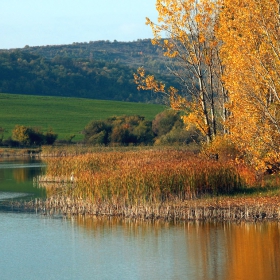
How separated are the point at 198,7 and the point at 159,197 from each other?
37.8ft

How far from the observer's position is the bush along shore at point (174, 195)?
23719 mm

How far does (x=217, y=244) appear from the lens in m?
20.6

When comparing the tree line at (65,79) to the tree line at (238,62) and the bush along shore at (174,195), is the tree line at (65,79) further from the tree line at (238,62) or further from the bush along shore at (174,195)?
the bush along shore at (174,195)

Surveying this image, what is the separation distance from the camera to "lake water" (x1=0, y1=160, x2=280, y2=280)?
57.8ft

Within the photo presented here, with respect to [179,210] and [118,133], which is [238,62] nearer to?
[179,210]

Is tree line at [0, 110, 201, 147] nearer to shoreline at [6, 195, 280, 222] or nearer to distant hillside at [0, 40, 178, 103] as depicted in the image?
shoreline at [6, 195, 280, 222]

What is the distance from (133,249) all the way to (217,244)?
8.14 ft

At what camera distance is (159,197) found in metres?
26.2

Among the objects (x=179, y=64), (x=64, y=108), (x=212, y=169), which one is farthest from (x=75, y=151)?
(x=64, y=108)

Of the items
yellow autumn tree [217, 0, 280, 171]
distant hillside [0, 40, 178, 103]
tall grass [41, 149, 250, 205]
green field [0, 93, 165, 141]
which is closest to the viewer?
yellow autumn tree [217, 0, 280, 171]

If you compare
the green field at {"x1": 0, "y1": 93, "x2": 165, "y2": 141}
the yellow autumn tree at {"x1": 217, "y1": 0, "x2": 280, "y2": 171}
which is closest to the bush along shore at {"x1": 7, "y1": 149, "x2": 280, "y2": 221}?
the yellow autumn tree at {"x1": 217, "y1": 0, "x2": 280, "y2": 171}

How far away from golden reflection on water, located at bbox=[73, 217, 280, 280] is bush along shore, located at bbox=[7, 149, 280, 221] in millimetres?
679

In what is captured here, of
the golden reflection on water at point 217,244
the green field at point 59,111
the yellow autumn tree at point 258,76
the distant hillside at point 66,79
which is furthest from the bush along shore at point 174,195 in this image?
the distant hillside at point 66,79

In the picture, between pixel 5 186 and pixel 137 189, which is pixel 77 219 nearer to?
pixel 137 189
